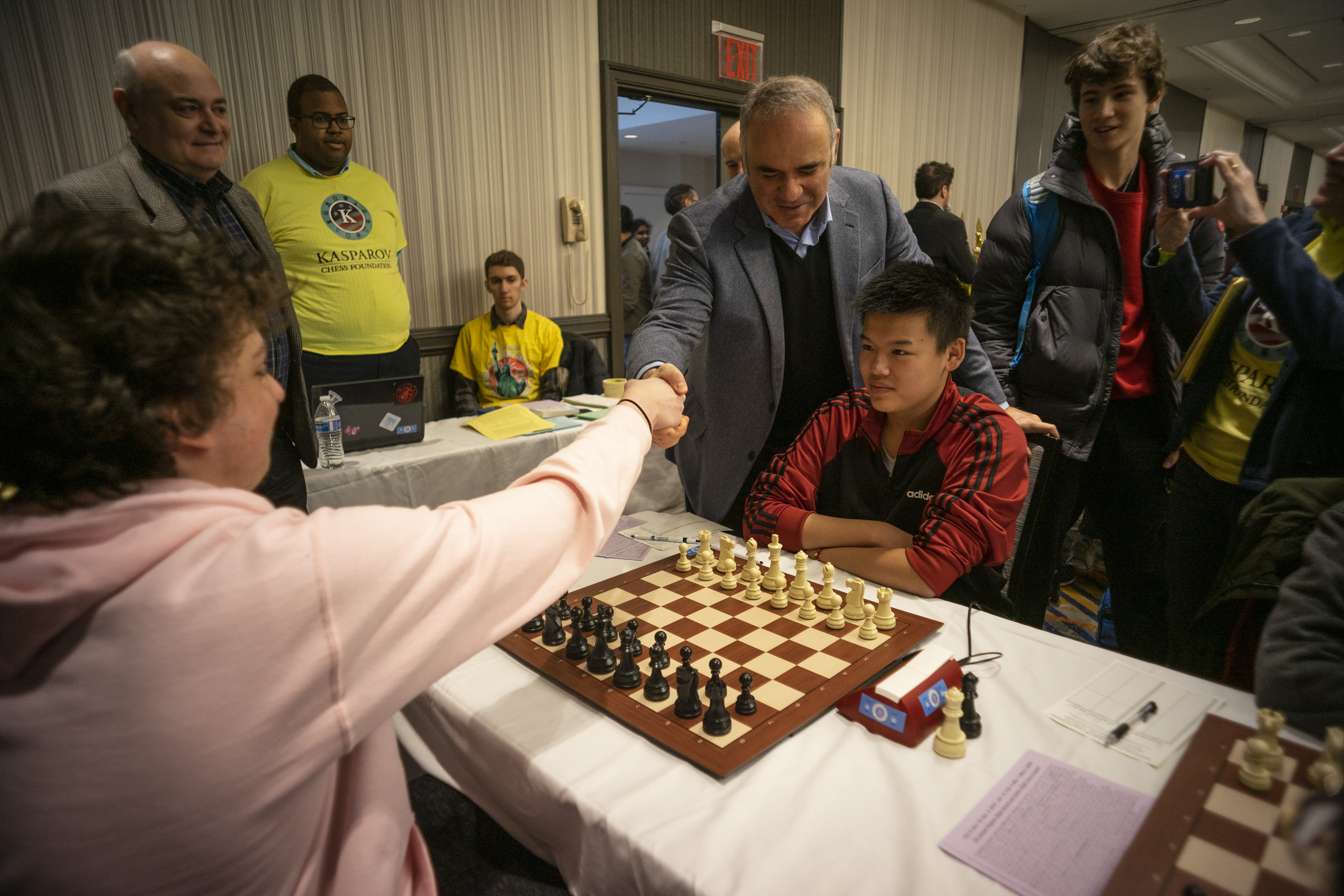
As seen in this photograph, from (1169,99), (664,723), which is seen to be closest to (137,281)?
(664,723)

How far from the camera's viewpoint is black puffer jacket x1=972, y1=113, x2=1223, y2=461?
7.14 feet

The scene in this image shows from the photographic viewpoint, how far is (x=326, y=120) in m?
3.31

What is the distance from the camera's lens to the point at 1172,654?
1.95m

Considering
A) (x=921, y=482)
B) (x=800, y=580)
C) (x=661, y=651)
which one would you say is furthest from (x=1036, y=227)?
(x=661, y=651)

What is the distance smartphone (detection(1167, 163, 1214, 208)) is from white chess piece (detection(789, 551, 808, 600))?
137cm

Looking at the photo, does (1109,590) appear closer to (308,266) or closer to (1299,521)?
(1299,521)

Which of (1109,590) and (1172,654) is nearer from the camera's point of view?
(1172,654)

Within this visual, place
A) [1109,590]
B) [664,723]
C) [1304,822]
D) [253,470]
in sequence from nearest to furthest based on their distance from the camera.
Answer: [1304,822], [253,470], [664,723], [1109,590]

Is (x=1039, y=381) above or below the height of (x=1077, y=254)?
below

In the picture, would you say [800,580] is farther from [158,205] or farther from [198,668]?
[158,205]

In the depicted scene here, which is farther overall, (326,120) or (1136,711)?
(326,120)

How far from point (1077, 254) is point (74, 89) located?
4.02 meters

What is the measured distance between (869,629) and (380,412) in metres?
2.20

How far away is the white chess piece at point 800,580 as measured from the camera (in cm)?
147
